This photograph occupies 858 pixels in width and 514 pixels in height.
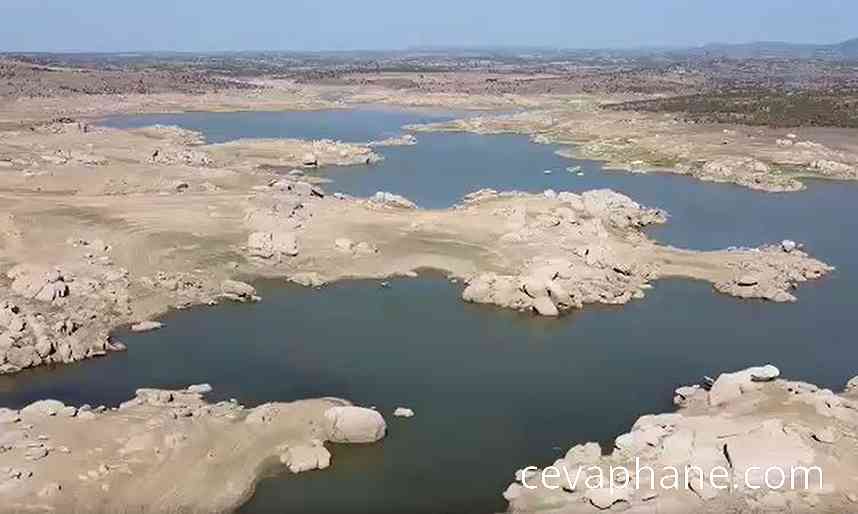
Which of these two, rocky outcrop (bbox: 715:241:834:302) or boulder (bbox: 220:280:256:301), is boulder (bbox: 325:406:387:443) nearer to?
boulder (bbox: 220:280:256:301)

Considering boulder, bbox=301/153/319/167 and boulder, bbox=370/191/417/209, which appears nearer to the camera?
boulder, bbox=370/191/417/209

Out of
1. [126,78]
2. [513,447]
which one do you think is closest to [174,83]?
[126,78]

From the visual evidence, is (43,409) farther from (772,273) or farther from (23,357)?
(772,273)

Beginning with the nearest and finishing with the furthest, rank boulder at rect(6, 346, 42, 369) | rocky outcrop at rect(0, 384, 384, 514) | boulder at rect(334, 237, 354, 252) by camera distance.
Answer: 1. rocky outcrop at rect(0, 384, 384, 514)
2. boulder at rect(6, 346, 42, 369)
3. boulder at rect(334, 237, 354, 252)

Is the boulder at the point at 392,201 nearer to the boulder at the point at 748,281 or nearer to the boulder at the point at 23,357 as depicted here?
the boulder at the point at 748,281

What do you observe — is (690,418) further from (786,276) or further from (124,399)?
(786,276)

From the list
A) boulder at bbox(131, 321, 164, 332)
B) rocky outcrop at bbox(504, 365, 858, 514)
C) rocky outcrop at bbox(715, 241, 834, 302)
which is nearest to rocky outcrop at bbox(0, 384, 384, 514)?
rocky outcrop at bbox(504, 365, 858, 514)
